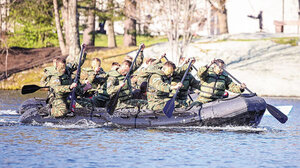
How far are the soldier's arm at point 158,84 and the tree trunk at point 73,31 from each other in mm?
14368

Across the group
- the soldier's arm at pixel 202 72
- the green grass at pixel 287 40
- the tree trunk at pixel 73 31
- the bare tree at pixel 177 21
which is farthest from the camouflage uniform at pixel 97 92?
the green grass at pixel 287 40

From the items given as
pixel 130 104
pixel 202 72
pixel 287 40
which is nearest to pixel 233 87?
pixel 202 72

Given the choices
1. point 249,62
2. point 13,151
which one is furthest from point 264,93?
point 13,151

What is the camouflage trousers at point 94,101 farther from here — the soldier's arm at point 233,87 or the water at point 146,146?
the soldier's arm at point 233,87

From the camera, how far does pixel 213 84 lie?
1523 centimetres

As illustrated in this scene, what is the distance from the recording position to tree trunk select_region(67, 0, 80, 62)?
28.5 meters

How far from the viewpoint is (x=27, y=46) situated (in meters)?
35.0

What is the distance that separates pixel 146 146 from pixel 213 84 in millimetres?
3344

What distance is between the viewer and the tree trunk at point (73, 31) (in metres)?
28.5

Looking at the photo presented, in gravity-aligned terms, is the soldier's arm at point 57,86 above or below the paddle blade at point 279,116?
above

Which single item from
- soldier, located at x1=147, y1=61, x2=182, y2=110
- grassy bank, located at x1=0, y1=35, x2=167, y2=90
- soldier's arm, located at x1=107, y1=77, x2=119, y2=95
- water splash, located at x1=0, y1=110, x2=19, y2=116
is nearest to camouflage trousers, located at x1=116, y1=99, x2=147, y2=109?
soldier, located at x1=147, y1=61, x2=182, y2=110

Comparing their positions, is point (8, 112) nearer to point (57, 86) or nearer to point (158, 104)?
point (57, 86)

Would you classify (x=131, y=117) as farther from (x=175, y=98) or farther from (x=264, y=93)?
(x=264, y=93)

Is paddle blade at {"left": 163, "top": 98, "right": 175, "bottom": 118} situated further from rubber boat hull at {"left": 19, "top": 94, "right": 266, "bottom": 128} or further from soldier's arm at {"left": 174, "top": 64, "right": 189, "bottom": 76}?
soldier's arm at {"left": 174, "top": 64, "right": 189, "bottom": 76}
